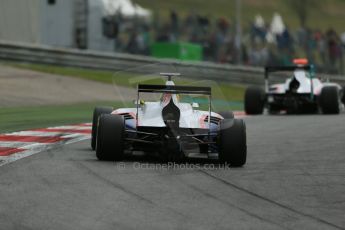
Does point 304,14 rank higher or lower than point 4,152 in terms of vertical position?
higher

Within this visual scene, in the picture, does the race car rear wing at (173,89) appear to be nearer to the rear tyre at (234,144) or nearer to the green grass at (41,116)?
the rear tyre at (234,144)

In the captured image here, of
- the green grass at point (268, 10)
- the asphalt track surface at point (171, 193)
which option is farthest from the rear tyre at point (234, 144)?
the green grass at point (268, 10)

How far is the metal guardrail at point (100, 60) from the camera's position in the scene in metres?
26.6

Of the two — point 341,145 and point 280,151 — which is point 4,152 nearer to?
point 280,151

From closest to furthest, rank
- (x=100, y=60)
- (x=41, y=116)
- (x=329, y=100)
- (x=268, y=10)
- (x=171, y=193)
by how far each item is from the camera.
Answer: (x=171, y=193) → (x=41, y=116) → (x=329, y=100) → (x=100, y=60) → (x=268, y=10)

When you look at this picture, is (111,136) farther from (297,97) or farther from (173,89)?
(297,97)

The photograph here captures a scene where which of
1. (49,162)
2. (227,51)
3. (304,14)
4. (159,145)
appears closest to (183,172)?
(159,145)

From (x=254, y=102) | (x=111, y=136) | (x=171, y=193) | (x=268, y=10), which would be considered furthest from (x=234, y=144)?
(x=268, y=10)

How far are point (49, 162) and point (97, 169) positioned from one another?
77 centimetres

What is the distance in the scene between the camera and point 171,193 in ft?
26.8

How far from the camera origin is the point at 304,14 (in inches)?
2297

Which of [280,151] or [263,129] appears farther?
[263,129]

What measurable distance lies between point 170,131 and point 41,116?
755cm

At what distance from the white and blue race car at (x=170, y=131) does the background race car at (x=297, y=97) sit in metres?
9.40
